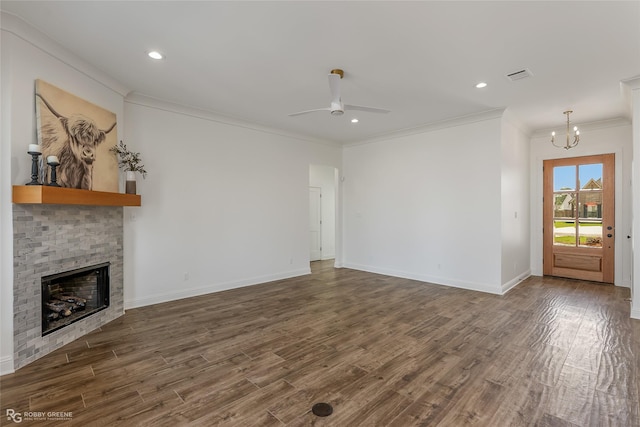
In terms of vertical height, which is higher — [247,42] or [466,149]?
[247,42]

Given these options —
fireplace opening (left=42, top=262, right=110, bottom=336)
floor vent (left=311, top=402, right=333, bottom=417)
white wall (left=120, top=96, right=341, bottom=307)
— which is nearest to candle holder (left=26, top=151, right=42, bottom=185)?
fireplace opening (left=42, top=262, right=110, bottom=336)

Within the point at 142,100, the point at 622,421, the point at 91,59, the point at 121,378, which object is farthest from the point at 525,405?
the point at 142,100

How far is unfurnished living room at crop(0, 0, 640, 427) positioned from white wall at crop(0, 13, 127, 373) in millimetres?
18

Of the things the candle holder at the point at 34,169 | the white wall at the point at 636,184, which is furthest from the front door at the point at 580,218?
the candle holder at the point at 34,169

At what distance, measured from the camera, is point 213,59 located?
3285mm

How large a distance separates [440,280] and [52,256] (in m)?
5.77

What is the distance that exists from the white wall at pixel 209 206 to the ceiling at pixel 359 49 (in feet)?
2.07

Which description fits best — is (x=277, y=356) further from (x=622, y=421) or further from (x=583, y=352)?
(x=583, y=352)

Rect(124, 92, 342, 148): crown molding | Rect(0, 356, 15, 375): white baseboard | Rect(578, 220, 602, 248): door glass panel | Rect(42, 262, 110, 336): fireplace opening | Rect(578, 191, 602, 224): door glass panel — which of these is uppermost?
Rect(124, 92, 342, 148): crown molding

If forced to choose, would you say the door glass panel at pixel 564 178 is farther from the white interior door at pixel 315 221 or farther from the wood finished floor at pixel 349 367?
the white interior door at pixel 315 221

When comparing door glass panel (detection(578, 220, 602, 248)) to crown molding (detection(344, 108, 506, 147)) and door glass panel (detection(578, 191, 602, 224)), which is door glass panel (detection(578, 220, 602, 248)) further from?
crown molding (detection(344, 108, 506, 147))

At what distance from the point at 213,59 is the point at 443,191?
4457 millimetres

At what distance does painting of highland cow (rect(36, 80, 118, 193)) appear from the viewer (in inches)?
117

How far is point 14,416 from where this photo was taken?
2.09 meters
